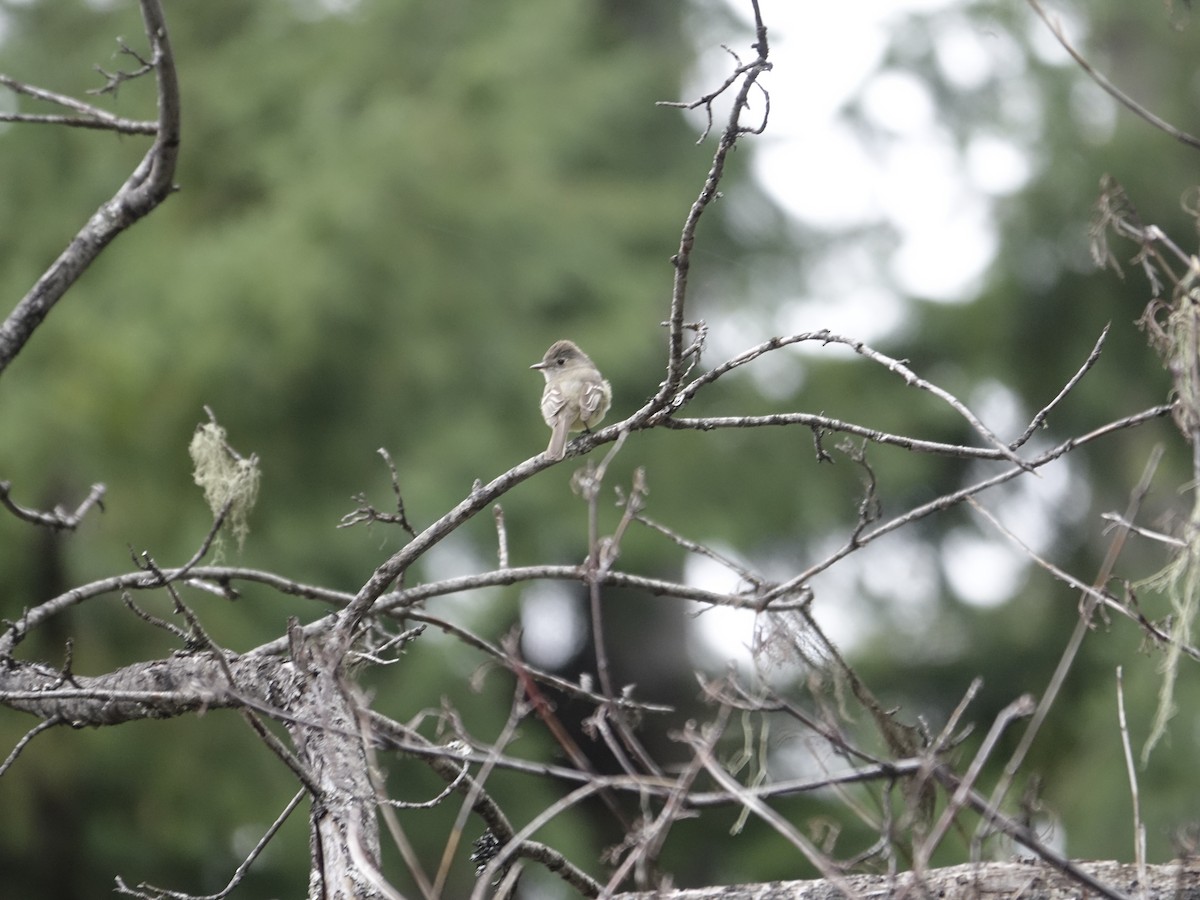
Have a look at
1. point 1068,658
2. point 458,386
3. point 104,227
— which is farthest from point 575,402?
point 458,386

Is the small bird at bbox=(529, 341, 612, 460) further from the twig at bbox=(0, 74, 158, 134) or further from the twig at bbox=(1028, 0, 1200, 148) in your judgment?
the twig at bbox=(1028, 0, 1200, 148)

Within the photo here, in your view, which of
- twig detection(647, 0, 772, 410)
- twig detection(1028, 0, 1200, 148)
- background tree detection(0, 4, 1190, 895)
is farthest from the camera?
background tree detection(0, 4, 1190, 895)

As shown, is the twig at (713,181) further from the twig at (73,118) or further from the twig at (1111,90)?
the twig at (73,118)

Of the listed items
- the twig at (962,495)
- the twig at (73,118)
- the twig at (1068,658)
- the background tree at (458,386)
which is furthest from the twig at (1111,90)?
the background tree at (458,386)

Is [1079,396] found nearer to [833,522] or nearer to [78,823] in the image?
[833,522]

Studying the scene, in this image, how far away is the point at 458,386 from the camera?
33.0 ft

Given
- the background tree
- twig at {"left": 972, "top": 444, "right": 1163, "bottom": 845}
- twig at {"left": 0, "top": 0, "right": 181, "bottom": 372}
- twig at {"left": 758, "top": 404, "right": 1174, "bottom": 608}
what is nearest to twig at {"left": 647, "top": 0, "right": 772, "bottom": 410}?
twig at {"left": 758, "top": 404, "right": 1174, "bottom": 608}

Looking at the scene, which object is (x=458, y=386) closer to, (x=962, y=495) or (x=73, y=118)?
(x=73, y=118)

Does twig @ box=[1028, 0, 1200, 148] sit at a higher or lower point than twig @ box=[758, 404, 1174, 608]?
higher

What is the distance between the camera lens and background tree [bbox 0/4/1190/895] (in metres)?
8.10

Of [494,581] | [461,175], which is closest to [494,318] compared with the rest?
[461,175]

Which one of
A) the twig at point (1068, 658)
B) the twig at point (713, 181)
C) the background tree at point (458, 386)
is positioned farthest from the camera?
the background tree at point (458, 386)

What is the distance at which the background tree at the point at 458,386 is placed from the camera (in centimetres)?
810

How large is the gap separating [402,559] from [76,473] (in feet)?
17.6
